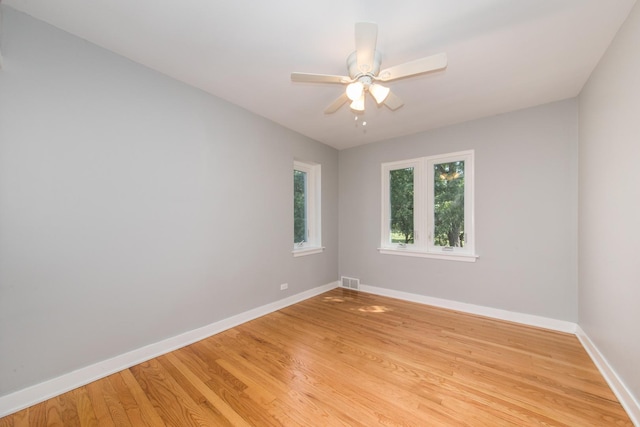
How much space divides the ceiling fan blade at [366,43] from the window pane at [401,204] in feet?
8.14

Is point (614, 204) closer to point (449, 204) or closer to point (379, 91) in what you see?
point (449, 204)

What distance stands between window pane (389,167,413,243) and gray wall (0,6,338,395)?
2269 millimetres

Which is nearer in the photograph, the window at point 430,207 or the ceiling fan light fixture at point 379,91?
the ceiling fan light fixture at point 379,91

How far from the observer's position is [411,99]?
2740 millimetres

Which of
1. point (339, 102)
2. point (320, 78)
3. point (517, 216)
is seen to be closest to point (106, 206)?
point (320, 78)

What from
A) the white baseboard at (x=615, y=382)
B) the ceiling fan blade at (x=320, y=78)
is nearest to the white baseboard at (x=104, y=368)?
the ceiling fan blade at (x=320, y=78)

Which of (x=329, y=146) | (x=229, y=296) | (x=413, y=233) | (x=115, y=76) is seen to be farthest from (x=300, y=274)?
(x=115, y=76)

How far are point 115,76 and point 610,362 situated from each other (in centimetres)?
450

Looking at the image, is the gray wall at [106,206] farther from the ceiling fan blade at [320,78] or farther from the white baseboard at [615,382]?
the white baseboard at [615,382]

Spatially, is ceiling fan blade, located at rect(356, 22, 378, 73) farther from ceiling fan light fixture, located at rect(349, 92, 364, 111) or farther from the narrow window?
the narrow window

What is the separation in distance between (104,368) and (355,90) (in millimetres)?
2882

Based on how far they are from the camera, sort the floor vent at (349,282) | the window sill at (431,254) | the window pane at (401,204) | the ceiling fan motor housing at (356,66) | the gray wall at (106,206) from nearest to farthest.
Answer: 1. the gray wall at (106,206)
2. the ceiling fan motor housing at (356,66)
3. the window sill at (431,254)
4. the window pane at (401,204)
5. the floor vent at (349,282)

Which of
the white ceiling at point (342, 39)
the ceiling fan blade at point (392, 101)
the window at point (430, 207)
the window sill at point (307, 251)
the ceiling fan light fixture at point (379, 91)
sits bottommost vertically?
the window sill at point (307, 251)

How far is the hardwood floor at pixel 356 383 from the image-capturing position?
159cm
